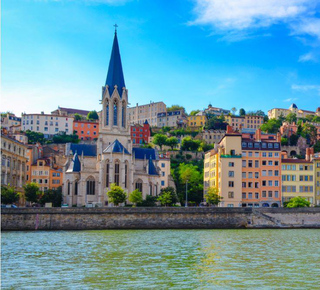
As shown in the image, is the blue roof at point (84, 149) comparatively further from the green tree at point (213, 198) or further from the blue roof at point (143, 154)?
the green tree at point (213, 198)

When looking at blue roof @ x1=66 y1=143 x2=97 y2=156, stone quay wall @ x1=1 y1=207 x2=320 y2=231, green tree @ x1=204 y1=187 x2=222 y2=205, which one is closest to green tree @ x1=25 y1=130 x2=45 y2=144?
blue roof @ x1=66 y1=143 x2=97 y2=156

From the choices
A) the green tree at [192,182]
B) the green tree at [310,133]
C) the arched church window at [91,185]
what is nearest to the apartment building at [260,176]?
the green tree at [192,182]

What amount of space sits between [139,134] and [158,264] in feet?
463

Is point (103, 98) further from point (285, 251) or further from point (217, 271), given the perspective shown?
point (217, 271)

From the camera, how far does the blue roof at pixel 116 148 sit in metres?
93.2

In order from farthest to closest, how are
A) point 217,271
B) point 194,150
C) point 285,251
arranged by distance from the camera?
point 194,150 → point 285,251 → point 217,271

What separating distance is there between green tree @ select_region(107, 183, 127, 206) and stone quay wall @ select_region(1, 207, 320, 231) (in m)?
12.5

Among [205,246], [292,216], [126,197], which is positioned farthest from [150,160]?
[205,246]

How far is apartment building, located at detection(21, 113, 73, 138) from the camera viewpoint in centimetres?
16438

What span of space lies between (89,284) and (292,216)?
179 ft

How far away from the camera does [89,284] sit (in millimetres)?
27125

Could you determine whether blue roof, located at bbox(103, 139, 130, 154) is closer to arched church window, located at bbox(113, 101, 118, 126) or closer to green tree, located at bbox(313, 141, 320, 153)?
arched church window, located at bbox(113, 101, 118, 126)

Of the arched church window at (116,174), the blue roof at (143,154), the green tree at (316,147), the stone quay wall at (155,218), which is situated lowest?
the stone quay wall at (155,218)

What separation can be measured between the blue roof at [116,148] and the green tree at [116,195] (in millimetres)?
10401
